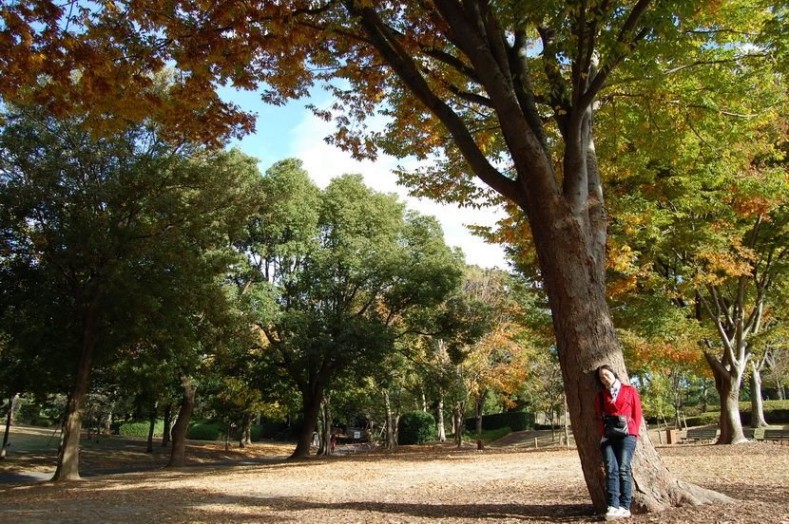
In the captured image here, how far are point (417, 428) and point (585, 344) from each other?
2903cm

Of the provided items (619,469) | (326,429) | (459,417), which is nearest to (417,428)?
(459,417)

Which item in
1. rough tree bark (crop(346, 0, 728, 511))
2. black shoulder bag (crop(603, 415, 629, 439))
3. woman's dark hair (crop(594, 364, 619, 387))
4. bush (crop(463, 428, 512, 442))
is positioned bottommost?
bush (crop(463, 428, 512, 442))

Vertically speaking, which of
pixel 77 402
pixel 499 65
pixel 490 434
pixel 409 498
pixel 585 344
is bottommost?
pixel 490 434

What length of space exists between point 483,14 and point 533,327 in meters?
13.1

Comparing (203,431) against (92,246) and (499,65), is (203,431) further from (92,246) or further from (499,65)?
(499,65)

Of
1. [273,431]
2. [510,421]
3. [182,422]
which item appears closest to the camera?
[182,422]

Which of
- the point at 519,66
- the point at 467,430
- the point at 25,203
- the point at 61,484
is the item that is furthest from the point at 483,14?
the point at 467,430

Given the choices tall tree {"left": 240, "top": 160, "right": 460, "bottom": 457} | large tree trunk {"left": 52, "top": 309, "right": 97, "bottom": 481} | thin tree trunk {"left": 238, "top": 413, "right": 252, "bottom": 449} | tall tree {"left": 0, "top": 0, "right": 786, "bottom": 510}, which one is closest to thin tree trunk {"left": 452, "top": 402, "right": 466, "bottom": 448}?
tall tree {"left": 240, "top": 160, "right": 460, "bottom": 457}

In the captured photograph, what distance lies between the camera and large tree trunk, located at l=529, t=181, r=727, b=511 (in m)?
4.82

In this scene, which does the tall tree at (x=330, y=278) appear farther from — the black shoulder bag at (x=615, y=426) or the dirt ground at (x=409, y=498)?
the black shoulder bag at (x=615, y=426)

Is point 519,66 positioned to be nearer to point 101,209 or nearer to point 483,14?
point 483,14

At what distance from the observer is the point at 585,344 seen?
16.4 ft

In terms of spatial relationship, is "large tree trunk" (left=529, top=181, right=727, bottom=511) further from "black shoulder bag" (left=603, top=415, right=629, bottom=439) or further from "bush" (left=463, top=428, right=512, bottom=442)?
"bush" (left=463, top=428, right=512, bottom=442)

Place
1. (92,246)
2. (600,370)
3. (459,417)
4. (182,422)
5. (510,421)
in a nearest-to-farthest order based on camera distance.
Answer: (600,370) → (92,246) → (182,422) → (459,417) → (510,421)
